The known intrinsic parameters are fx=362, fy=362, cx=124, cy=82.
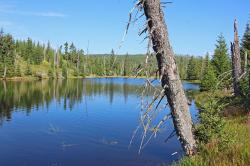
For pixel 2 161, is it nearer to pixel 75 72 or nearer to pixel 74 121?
pixel 74 121

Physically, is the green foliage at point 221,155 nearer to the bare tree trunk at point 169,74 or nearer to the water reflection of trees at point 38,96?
the bare tree trunk at point 169,74

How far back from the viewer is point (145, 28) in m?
8.71

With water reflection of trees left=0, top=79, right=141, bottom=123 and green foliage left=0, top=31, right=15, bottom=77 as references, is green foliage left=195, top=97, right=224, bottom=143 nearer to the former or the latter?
water reflection of trees left=0, top=79, right=141, bottom=123

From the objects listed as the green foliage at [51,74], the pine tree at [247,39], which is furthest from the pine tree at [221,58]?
the green foliage at [51,74]

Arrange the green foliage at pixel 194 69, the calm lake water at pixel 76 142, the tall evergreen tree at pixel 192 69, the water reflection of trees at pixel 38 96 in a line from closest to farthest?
the calm lake water at pixel 76 142 → the water reflection of trees at pixel 38 96 → the tall evergreen tree at pixel 192 69 → the green foliage at pixel 194 69

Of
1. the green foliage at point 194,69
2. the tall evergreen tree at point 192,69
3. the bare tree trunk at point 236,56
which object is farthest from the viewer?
the green foliage at point 194,69

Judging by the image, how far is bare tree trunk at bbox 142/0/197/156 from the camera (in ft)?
28.6

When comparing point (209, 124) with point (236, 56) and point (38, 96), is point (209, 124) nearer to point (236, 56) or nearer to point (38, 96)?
point (236, 56)

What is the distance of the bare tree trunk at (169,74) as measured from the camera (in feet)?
28.6

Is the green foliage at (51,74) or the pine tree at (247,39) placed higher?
the pine tree at (247,39)

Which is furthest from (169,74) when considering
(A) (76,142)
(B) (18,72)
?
(B) (18,72)

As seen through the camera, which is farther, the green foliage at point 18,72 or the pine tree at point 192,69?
the pine tree at point 192,69

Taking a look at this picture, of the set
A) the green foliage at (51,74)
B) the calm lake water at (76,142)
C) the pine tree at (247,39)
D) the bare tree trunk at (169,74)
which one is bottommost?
the calm lake water at (76,142)

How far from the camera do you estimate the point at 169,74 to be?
8984 mm
